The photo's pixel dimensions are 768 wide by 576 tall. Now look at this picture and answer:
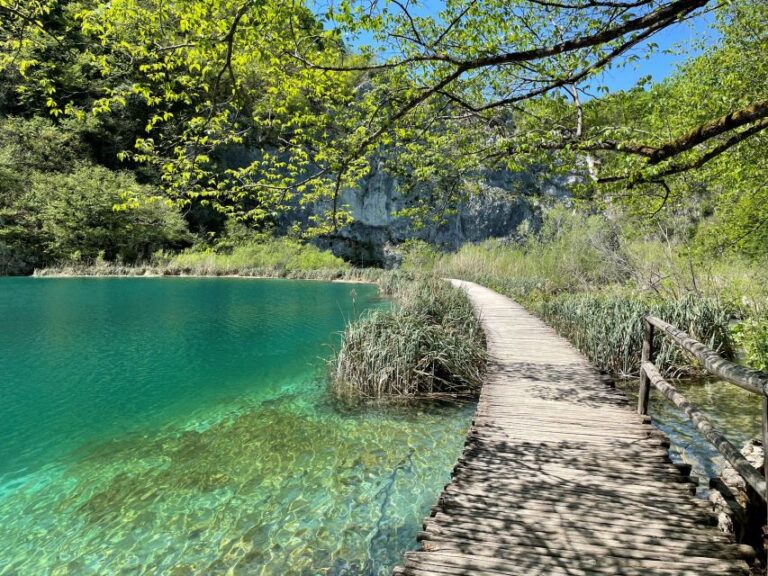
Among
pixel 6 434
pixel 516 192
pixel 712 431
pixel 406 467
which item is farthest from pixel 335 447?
pixel 516 192

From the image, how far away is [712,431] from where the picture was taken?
240cm

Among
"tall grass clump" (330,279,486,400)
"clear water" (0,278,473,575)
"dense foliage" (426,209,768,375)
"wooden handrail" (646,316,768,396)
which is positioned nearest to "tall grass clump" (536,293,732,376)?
"dense foliage" (426,209,768,375)

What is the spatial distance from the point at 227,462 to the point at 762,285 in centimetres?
1016

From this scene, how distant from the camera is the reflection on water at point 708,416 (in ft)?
12.8

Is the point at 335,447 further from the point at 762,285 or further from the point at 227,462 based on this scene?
the point at 762,285

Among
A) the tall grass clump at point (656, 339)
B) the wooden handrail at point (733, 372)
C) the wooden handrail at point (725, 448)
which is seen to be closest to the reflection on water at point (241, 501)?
the wooden handrail at point (725, 448)

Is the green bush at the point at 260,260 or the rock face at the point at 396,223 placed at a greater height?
the rock face at the point at 396,223

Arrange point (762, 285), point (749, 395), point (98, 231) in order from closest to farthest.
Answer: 1. point (749, 395)
2. point (762, 285)
3. point (98, 231)

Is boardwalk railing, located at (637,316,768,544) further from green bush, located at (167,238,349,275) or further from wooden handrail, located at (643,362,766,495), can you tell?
green bush, located at (167,238,349,275)

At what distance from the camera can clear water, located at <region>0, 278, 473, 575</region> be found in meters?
2.80

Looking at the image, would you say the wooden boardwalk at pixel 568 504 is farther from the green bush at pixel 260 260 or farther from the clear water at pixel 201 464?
the green bush at pixel 260 260

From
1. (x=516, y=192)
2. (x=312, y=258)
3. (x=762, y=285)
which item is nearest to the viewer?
(x=516, y=192)

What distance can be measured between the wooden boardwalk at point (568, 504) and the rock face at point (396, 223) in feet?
98.9

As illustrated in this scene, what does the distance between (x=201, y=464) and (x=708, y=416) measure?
5445 mm
